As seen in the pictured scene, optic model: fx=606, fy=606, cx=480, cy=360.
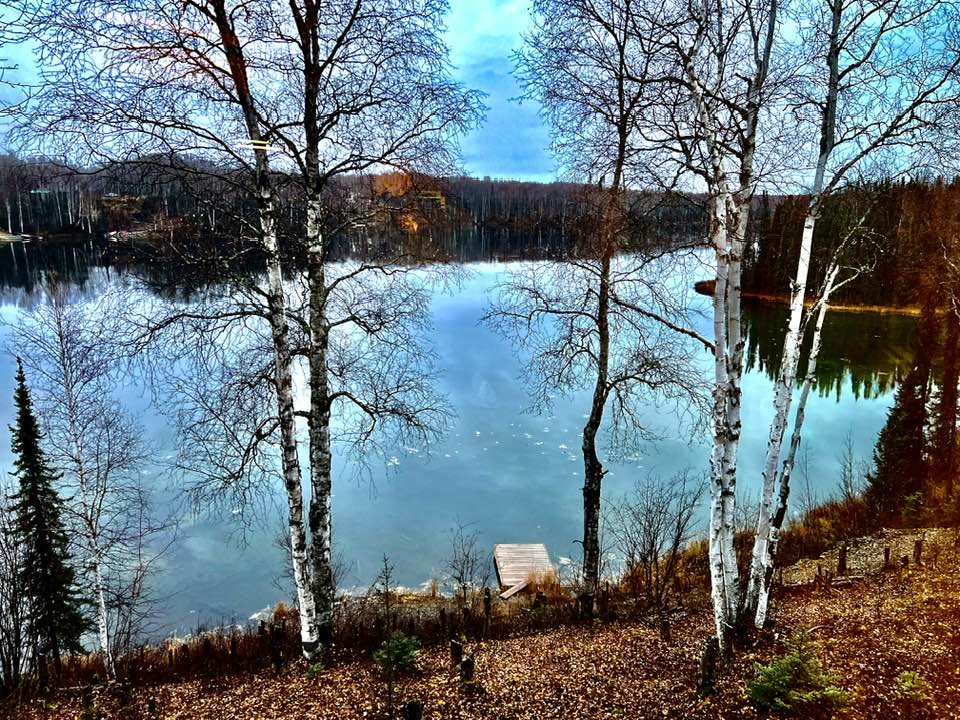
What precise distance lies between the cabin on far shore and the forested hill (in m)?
10.2

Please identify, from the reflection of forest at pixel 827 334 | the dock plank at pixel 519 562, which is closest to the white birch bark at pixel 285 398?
the dock plank at pixel 519 562

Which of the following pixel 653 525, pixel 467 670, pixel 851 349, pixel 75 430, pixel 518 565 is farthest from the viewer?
Result: pixel 851 349

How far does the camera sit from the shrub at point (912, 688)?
660 centimetres

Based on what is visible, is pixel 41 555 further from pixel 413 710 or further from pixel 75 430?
pixel 413 710

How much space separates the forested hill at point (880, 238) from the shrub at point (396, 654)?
678cm

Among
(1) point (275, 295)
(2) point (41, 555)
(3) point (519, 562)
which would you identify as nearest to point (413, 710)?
(1) point (275, 295)

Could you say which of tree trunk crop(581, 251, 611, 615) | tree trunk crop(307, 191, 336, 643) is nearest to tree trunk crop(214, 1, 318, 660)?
tree trunk crop(307, 191, 336, 643)

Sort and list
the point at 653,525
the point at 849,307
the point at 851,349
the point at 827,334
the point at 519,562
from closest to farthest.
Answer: the point at 653,525 < the point at 519,562 < the point at 851,349 < the point at 827,334 < the point at 849,307

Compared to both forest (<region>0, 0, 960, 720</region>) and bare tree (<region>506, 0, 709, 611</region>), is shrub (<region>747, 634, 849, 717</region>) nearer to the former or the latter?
forest (<region>0, 0, 960, 720</region>)

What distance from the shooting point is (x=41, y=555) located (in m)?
13.4

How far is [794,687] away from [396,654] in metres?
4.79

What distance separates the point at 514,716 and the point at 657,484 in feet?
49.3

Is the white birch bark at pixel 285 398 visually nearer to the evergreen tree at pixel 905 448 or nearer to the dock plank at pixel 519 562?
the dock plank at pixel 519 562

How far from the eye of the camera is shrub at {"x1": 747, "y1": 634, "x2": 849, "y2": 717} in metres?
6.40
